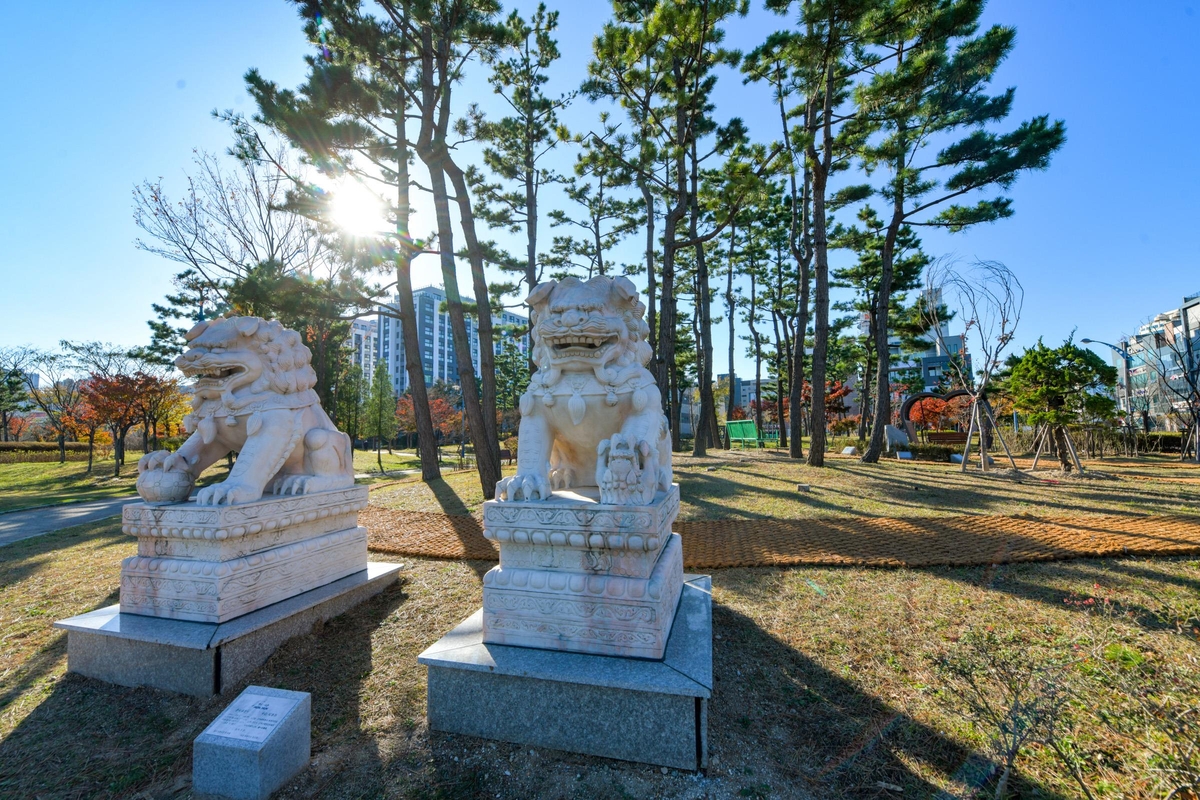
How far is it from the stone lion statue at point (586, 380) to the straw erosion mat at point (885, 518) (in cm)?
218

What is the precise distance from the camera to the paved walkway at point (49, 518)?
A: 6.45 metres

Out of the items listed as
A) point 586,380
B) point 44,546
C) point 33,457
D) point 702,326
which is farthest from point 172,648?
point 33,457

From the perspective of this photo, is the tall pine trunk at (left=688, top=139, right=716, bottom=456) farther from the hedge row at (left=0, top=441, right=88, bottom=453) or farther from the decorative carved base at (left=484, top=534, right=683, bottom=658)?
the hedge row at (left=0, top=441, right=88, bottom=453)

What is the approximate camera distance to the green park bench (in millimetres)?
19844

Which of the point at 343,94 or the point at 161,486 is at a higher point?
the point at 343,94

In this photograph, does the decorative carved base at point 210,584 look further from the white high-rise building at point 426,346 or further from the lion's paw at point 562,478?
the white high-rise building at point 426,346

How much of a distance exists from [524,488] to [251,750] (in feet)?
4.29

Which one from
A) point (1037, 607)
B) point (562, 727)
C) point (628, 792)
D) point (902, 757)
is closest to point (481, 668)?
point (562, 727)

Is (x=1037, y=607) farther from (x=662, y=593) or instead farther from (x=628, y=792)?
(x=628, y=792)

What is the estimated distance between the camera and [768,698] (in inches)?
91.6

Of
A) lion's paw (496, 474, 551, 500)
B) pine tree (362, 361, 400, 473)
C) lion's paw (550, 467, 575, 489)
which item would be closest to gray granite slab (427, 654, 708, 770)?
lion's paw (496, 474, 551, 500)

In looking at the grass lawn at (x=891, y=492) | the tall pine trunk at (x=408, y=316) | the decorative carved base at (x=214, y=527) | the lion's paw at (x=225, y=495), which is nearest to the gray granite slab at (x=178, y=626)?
the decorative carved base at (x=214, y=527)

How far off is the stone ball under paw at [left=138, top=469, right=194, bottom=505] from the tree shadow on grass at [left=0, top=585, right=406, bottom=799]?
0.95 metres

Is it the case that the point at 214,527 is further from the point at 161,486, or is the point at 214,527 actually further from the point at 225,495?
the point at 161,486
